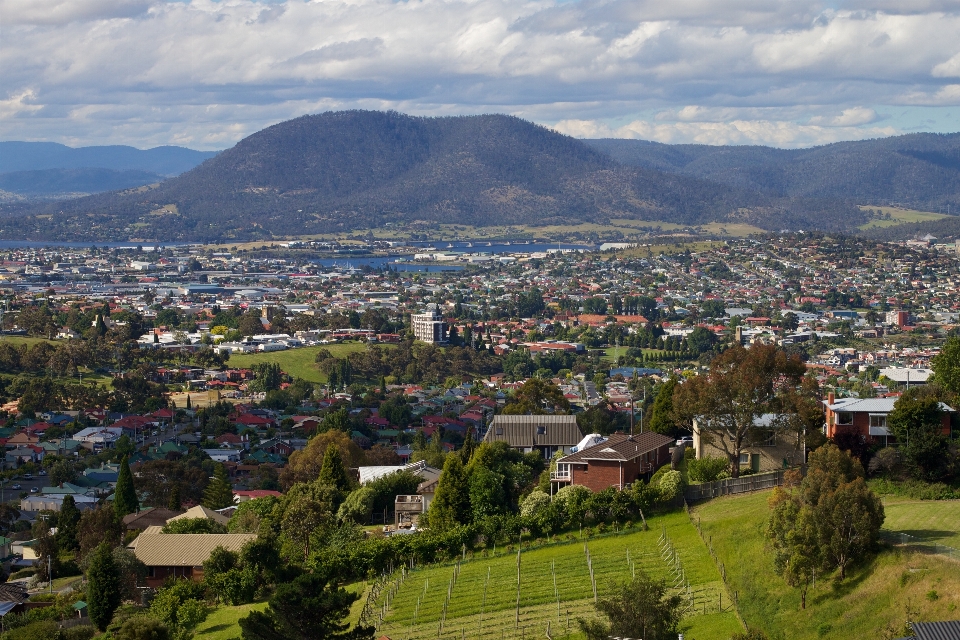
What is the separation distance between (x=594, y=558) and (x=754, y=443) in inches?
208

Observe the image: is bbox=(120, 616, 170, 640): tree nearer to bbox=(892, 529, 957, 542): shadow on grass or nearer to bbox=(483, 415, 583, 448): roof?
bbox=(892, 529, 957, 542): shadow on grass

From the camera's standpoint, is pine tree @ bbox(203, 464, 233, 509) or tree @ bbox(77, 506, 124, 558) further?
pine tree @ bbox(203, 464, 233, 509)

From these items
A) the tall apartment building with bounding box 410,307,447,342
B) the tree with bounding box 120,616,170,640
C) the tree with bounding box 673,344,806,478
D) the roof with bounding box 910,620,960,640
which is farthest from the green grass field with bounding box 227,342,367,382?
the roof with bounding box 910,620,960,640

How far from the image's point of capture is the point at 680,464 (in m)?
30.2

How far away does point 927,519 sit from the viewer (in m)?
21.5

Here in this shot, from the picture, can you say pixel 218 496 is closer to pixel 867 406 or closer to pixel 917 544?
pixel 867 406

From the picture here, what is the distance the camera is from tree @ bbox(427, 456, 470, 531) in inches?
1177

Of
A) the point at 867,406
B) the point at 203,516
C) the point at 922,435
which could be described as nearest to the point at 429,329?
the point at 203,516

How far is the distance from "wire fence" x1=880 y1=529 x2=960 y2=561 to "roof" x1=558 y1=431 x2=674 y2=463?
30.5 feet

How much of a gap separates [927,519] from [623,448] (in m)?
9.16

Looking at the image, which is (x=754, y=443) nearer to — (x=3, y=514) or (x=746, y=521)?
(x=746, y=521)

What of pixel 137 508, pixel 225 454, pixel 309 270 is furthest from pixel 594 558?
pixel 309 270

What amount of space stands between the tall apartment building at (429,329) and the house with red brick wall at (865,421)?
212 feet

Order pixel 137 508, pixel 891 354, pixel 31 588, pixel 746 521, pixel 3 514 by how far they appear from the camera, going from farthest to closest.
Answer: pixel 891 354 < pixel 3 514 < pixel 137 508 < pixel 31 588 < pixel 746 521
